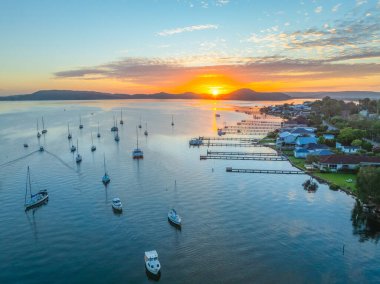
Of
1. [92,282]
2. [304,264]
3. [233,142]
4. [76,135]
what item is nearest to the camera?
[92,282]

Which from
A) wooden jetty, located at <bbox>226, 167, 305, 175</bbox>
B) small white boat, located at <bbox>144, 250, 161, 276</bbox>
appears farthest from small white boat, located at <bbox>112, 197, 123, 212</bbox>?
wooden jetty, located at <bbox>226, 167, 305, 175</bbox>

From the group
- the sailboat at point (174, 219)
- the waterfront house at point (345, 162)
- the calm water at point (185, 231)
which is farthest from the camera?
the waterfront house at point (345, 162)

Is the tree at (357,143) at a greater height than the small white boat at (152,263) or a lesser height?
greater

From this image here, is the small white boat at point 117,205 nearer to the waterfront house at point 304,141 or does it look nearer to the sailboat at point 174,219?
the sailboat at point 174,219

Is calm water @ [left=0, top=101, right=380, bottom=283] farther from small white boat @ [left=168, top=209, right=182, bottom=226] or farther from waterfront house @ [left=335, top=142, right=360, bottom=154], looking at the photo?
waterfront house @ [left=335, top=142, right=360, bottom=154]

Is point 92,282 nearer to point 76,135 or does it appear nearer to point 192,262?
point 192,262

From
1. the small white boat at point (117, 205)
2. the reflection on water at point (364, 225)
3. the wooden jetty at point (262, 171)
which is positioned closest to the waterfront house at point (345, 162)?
the wooden jetty at point (262, 171)

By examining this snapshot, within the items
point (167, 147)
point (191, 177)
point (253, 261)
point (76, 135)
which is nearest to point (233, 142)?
point (167, 147)
